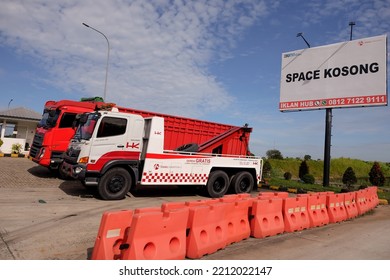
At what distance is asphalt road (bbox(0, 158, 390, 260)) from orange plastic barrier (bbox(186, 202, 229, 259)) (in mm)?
144

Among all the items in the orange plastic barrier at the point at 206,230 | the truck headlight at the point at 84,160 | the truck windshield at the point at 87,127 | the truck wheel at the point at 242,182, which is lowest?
the orange plastic barrier at the point at 206,230

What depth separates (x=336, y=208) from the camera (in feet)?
27.5

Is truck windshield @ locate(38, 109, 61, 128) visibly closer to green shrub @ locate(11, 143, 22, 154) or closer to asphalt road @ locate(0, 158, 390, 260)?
asphalt road @ locate(0, 158, 390, 260)

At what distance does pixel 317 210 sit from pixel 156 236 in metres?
4.97

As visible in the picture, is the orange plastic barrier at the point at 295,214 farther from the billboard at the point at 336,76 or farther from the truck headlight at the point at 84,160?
the billboard at the point at 336,76

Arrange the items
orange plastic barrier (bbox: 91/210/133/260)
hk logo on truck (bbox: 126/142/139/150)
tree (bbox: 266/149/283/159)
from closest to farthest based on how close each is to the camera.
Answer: orange plastic barrier (bbox: 91/210/133/260)
hk logo on truck (bbox: 126/142/139/150)
tree (bbox: 266/149/283/159)

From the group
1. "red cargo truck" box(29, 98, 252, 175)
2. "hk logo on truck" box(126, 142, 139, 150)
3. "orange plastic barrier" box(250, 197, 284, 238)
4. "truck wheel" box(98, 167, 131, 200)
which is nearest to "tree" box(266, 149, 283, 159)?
"red cargo truck" box(29, 98, 252, 175)

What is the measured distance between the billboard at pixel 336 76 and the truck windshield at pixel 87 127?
13.3m

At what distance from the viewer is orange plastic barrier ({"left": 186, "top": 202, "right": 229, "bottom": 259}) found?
15.4 feet

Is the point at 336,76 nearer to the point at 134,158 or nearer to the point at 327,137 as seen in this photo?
the point at 327,137

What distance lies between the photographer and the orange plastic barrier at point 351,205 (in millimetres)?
8922

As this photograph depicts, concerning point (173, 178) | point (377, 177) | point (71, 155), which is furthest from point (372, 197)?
point (377, 177)

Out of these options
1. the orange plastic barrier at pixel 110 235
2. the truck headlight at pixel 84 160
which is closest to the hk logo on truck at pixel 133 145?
the truck headlight at pixel 84 160
